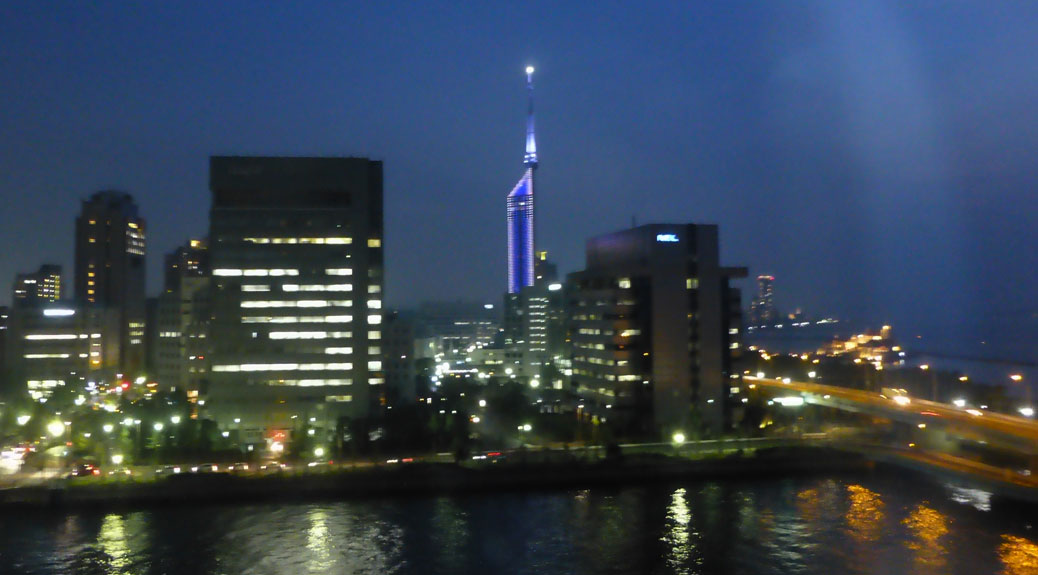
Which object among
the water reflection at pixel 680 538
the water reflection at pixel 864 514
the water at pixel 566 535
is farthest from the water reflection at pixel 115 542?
the water reflection at pixel 864 514

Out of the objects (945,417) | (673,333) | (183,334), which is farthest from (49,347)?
(945,417)

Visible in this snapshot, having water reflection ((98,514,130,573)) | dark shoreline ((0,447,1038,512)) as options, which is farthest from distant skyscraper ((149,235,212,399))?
water reflection ((98,514,130,573))

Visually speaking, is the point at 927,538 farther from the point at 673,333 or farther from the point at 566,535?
the point at 673,333

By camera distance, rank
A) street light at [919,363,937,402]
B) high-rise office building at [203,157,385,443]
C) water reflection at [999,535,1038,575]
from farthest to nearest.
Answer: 1. street light at [919,363,937,402]
2. high-rise office building at [203,157,385,443]
3. water reflection at [999,535,1038,575]

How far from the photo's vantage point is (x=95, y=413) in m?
13.9

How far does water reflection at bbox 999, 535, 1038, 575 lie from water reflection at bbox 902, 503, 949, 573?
0.46 meters

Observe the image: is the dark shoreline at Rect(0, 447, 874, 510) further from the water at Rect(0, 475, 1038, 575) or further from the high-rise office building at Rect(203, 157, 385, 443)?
the high-rise office building at Rect(203, 157, 385, 443)

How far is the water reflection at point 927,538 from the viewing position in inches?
270

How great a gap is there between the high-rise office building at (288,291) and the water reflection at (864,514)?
8817 mm

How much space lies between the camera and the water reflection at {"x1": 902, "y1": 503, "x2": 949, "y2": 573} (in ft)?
22.5

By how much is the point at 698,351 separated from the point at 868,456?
3370 mm

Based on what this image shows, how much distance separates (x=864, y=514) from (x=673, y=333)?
18.4 ft

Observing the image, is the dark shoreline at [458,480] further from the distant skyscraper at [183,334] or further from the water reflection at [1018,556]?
the distant skyscraper at [183,334]

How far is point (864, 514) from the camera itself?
873 centimetres
